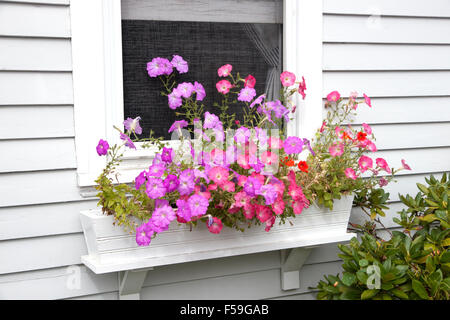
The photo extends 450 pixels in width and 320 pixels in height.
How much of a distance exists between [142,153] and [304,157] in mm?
752

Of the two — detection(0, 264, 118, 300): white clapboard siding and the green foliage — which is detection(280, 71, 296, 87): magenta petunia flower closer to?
the green foliage

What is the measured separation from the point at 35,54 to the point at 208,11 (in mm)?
746

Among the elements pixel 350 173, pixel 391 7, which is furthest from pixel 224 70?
pixel 391 7

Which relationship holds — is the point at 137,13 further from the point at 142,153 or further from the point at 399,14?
the point at 399,14

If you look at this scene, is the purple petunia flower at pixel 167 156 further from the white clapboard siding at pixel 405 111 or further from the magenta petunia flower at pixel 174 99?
the white clapboard siding at pixel 405 111

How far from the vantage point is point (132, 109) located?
6.37ft

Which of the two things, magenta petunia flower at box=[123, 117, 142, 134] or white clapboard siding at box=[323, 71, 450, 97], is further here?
white clapboard siding at box=[323, 71, 450, 97]

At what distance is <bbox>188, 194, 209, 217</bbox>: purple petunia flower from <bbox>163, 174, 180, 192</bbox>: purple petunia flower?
8 centimetres

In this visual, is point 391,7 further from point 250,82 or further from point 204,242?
point 204,242

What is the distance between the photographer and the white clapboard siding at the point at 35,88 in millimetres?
1718

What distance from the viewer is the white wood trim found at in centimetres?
213

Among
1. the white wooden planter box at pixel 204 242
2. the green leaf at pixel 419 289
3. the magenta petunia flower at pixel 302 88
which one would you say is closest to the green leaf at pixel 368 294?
the green leaf at pixel 419 289

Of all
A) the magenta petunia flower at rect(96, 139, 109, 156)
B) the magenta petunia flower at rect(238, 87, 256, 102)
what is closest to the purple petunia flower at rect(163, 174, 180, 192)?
the magenta petunia flower at rect(96, 139, 109, 156)
